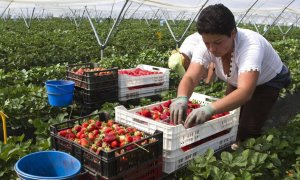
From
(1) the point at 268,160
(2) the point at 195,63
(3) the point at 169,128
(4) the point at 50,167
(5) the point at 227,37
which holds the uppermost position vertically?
(5) the point at 227,37

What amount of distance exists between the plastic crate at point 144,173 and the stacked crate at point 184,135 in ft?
0.52

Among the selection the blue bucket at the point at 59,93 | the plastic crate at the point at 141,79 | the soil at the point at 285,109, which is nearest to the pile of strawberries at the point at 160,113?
the blue bucket at the point at 59,93

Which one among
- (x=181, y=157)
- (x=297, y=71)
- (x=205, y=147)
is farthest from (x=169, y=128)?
(x=297, y=71)

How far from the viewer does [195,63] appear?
11.3 feet

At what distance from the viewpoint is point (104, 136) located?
2.71 m

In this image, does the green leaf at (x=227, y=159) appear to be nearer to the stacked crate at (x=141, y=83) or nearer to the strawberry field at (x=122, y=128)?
the strawberry field at (x=122, y=128)

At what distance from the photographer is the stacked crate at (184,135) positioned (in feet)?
9.28

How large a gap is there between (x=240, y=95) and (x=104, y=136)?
1170 mm

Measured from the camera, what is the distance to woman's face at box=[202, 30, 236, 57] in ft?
9.19

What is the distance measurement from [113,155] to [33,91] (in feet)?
11.9

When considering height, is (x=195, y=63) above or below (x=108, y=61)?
above

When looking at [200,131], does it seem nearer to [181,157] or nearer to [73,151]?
[181,157]

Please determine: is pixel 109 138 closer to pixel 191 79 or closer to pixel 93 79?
pixel 191 79

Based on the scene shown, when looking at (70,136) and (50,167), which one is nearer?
(50,167)
